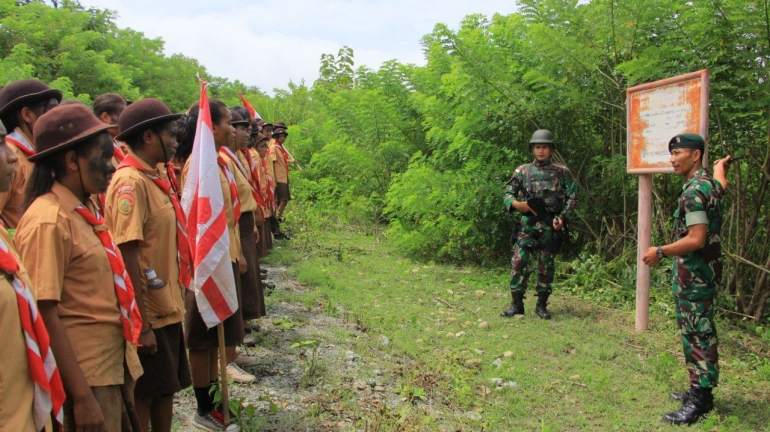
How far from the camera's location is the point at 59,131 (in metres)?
2.16

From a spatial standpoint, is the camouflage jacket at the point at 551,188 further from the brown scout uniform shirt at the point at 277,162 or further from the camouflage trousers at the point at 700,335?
the brown scout uniform shirt at the point at 277,162

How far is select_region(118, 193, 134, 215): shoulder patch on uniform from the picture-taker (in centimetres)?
267

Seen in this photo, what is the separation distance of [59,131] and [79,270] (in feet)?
1.83

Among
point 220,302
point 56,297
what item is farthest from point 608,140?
point 56,297

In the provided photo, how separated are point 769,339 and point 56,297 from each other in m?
5.71

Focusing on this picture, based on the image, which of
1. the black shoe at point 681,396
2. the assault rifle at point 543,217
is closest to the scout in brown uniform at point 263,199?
the assault rifle at point 543,217

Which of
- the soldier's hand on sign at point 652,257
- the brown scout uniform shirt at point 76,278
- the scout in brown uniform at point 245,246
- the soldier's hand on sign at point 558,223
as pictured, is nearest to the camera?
the brown scout uniform shirt at point 76,278

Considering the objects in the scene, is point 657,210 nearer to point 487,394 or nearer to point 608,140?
point 608,140

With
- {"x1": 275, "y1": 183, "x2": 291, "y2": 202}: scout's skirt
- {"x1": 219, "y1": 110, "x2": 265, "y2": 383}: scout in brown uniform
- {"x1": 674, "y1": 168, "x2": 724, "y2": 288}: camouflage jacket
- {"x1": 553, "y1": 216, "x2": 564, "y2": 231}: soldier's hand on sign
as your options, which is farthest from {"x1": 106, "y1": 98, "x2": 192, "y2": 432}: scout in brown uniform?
{"x1": 275, "y1": 183, "x2": 291, "y2": 202}: scout's skirt

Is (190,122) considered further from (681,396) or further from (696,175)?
(681,396)

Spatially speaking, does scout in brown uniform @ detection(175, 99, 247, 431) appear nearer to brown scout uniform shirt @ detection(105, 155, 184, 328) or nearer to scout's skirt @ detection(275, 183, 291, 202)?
brown scout uniform shirt @ detection(105, 155, 184, 328)

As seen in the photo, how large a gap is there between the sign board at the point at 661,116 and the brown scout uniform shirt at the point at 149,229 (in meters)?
4.40

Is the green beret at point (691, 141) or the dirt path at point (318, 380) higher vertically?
the green beret at point (691, 141)

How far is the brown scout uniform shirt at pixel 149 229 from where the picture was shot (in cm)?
267
